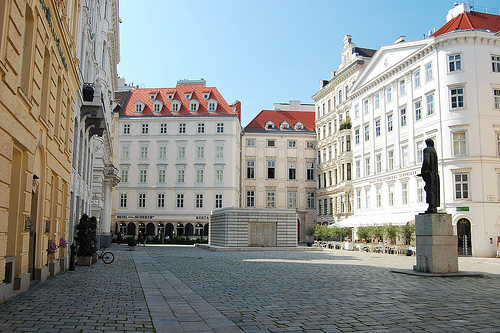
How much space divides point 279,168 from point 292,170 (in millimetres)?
2045

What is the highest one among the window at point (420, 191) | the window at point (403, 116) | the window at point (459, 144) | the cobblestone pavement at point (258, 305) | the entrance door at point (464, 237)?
the window at point (403, 116)

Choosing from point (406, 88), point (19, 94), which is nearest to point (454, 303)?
point (19, 94)

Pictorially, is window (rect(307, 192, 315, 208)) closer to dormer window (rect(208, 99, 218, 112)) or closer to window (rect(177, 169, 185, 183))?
dormer window (rect(208, 99, 218, 112))

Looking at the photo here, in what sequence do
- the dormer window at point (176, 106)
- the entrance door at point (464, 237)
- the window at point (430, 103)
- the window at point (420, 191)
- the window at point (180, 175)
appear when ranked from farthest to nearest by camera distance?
the dormer window at point (176, 106)
the window at point (180, 175)
the window at point (420, 191)
the window at point (430, 103)
the entrance door at point (464, 237)

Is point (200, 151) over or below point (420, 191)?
over

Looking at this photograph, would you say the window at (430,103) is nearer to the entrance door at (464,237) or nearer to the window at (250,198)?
the entrance door at (464,237)

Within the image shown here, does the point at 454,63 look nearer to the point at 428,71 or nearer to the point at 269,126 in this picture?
the point at 428,71

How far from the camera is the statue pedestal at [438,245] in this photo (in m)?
17.0

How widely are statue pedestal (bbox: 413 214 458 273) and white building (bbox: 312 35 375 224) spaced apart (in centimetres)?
4084

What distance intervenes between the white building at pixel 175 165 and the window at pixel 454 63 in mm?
35034

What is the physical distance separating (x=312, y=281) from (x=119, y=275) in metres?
7.31

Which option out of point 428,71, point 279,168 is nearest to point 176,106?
point 279,168

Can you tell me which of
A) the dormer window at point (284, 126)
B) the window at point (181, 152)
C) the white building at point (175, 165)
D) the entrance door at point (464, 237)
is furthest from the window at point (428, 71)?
the window at point (181, 152)

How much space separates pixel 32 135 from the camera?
12.4m
